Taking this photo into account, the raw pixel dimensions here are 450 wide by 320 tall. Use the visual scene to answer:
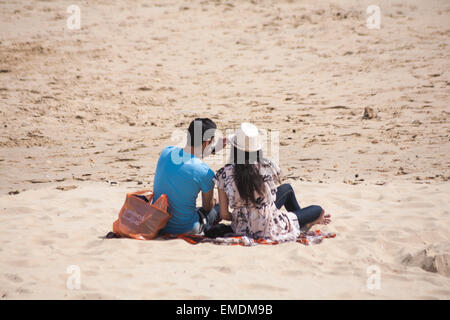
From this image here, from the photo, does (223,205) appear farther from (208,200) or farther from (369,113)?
(369,113)

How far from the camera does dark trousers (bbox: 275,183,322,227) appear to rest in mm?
5255

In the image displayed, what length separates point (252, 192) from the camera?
15.6 ft

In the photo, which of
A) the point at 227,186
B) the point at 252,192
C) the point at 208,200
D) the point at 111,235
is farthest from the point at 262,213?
the point at 111,235

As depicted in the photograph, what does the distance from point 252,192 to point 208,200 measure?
19.0 inches

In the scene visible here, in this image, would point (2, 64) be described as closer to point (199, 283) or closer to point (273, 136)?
point (273, 136)

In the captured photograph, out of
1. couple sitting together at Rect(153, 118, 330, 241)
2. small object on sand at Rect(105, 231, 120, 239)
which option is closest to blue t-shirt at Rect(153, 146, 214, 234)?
couple sitting together at Rect(153, 118, 330, 241)

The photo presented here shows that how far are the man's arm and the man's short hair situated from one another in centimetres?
43

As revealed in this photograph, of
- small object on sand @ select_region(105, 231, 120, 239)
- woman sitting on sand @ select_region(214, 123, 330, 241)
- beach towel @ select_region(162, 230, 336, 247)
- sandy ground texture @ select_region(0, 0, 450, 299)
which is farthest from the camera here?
small object on sand @ select_region(105, 231, 120, 239)

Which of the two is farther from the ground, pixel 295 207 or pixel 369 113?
pixel 369 113

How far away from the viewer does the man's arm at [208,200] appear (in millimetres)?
5000

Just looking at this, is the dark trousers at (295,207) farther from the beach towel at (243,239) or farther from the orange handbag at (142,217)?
the orange handbag at (142,217)

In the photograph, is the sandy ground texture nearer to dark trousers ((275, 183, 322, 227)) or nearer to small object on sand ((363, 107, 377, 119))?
small object on sand ((363, 107, 377, 119))

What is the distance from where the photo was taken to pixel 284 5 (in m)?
13.7

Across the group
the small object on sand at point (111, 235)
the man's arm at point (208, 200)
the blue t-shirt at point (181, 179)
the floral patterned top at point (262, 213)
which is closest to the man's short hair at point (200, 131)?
the blue t-shirt at point (181, 179)
